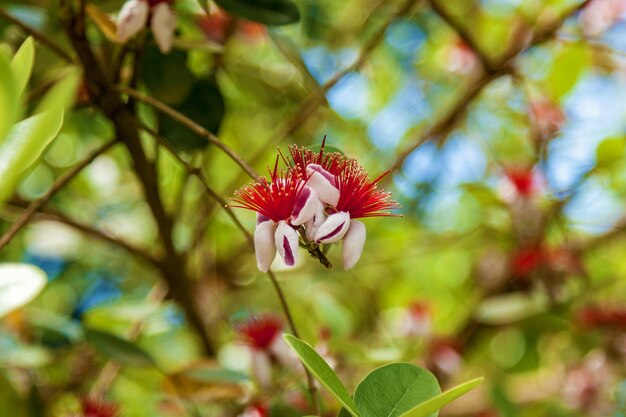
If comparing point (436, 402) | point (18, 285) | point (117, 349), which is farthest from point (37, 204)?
point (436, 402)

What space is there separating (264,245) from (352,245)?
7cm

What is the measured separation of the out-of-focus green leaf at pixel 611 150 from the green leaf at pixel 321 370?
0.78 meters

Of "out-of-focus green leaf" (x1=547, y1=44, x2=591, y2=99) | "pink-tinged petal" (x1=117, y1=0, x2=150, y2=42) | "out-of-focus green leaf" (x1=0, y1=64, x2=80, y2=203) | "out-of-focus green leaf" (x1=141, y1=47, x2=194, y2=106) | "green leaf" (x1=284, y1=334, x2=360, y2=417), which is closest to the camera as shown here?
"out-of-focus green leaf" (x1=0, y1=64, x2=80, y2=203)

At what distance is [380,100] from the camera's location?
1.76 meters

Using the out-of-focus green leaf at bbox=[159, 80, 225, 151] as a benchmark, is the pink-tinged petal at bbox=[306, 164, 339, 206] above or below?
above

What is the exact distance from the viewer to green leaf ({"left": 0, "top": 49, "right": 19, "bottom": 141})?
36 cm

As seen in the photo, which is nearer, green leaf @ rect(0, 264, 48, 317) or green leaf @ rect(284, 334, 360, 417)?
green leaf @ rect(284, 334, 360, 417)

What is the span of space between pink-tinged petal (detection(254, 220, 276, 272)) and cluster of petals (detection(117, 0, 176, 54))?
0.25 metres

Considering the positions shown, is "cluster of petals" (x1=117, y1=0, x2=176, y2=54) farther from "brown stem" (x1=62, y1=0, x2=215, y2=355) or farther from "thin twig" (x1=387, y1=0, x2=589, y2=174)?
"thin twig" (x1=387, y1=0, x2=589, y2=174)

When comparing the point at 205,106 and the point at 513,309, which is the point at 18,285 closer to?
the point at 205,106

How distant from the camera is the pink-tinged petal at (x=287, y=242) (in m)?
0.57

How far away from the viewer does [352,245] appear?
0.59 m

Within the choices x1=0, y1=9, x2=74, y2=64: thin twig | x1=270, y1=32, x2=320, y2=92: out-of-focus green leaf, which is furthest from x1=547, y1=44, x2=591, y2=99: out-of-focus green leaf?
x1=0, y1=9, x2=74, y2=64: thin twig

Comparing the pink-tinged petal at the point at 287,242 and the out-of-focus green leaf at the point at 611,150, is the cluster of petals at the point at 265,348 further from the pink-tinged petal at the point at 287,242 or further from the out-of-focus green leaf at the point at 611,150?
the out-of-focus green leaf at the point at 611,150
